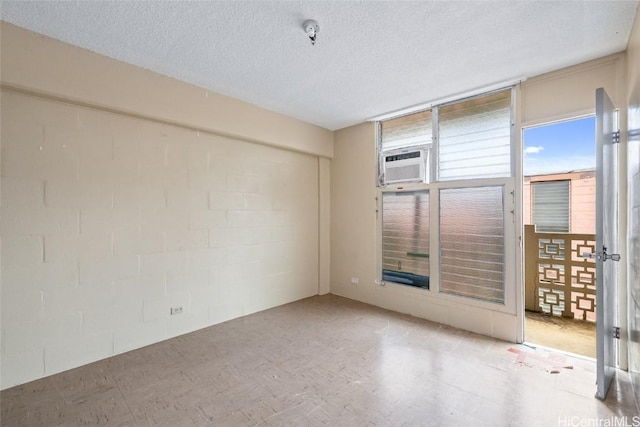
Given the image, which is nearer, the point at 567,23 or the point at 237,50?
the point at 567,23

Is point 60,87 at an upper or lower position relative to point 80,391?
upper

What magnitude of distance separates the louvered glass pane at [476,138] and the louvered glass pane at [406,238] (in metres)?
0.54

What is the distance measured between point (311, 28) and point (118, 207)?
2394 millimetres

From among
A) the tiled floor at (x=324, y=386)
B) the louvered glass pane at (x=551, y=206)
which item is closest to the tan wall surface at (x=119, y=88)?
the tiled floor at (x=324, y=386)

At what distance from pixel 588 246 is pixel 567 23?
3.12m

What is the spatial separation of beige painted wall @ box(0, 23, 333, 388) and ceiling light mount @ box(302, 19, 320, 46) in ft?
5.43

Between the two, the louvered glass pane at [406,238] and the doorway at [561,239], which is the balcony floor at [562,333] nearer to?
the doorway at [561,239]

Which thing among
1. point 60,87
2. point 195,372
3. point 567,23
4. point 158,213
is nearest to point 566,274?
point 567,23

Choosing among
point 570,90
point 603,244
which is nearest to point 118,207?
point 603,244

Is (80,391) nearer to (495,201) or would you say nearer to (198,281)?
(198,281)

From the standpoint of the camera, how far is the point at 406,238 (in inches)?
154

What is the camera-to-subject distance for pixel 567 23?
2049 mm

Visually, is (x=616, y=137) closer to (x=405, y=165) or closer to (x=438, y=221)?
(x=438, y=221)

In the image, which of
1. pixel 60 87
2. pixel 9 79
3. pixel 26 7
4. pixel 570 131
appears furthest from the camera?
pixel 570 131
